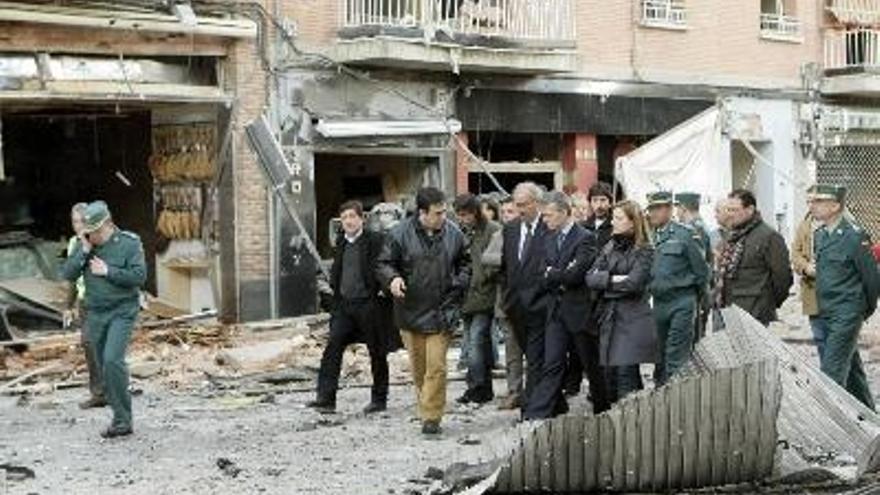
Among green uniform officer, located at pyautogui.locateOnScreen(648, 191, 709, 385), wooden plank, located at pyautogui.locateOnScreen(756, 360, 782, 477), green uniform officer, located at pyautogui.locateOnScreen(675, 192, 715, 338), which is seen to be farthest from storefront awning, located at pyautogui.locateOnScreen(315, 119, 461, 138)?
wooden plank, located at pyautogui.locateOnScreen(756, 360, 782, 477)

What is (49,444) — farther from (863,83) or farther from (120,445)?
(863,83)

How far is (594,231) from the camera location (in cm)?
1116

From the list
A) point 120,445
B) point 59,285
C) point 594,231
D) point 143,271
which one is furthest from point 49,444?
point 59,285

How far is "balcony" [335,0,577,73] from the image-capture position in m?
19.2

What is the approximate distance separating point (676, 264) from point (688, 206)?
3.67 feet

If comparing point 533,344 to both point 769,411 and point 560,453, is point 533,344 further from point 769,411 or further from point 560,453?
point 769,411

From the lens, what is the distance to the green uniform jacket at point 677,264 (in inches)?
424

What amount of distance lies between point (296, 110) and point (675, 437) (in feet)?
39.1

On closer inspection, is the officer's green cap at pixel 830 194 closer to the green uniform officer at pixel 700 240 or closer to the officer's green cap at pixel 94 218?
the green uniform officer at pixel 700 240

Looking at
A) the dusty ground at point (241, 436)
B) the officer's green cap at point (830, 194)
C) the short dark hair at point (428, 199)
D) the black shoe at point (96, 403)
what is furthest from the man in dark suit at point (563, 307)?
the black shoe at point (96, 403)

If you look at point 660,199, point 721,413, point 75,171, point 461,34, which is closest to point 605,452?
point 721,413

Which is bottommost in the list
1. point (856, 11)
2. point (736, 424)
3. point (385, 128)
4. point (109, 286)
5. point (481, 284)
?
point (736, 424)

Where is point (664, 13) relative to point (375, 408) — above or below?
above

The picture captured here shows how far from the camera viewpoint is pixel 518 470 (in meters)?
7.89
